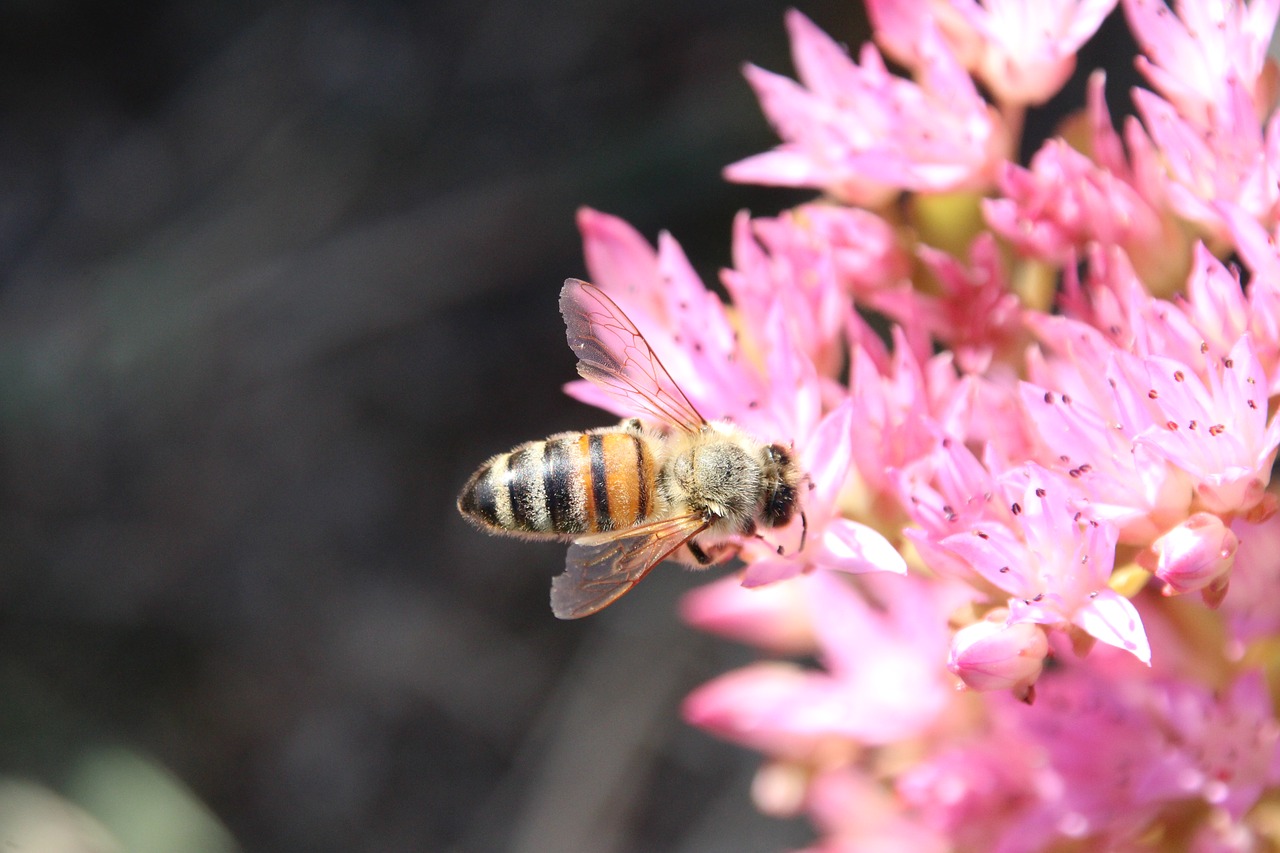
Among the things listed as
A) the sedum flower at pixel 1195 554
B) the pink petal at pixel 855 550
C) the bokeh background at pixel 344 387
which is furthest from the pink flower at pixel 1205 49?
the bokeh background at pixel 344 387

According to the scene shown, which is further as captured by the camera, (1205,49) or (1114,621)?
(1205,49)

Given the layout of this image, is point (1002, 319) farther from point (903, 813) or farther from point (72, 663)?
point (72, 663)

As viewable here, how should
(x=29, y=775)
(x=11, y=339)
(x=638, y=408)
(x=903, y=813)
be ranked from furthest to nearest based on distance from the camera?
(x=11, y=339), (x=29, y=775), (x=903, y=813), (x=638, y=408)

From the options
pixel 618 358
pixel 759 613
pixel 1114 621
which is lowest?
pixel 759 613

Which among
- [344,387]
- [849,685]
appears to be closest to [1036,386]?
[849,685]

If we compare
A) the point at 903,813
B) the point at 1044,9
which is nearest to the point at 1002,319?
the point at 1044,9

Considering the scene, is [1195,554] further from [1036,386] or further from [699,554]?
[699,554]
